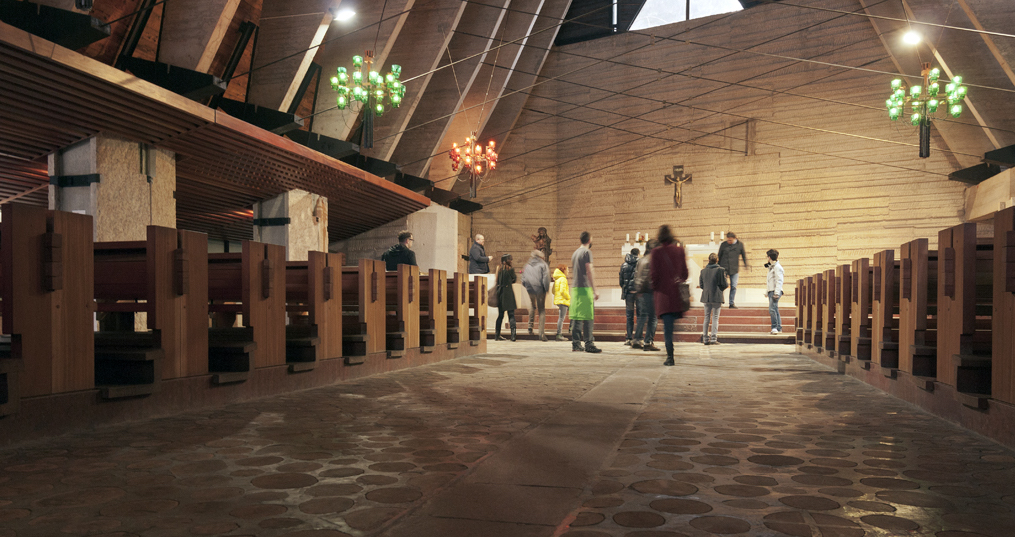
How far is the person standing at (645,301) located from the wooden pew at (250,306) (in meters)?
4.09

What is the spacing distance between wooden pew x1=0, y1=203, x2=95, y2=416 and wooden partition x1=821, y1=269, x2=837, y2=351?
19.8 ft

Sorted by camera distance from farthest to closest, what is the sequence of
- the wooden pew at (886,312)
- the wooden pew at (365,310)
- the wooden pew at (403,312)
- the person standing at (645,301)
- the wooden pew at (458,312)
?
the person standing at (645,301)
the wooden pew at (458,312)
the wooden pew at (403,312)
the wooden pew at (365,310)
the wooden pew at (886,312)

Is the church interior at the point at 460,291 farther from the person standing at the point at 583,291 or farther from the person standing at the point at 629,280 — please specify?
the person standing at the point at 583,291

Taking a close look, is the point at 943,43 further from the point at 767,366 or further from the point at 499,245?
the point at 499,245

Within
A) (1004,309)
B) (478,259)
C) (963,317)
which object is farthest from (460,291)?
(478,259)

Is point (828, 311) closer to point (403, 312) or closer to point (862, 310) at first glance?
point (862, 310)

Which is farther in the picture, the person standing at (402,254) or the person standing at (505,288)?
the person standing at (505,288)

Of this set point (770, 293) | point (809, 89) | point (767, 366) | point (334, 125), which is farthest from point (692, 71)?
point (767, 366)

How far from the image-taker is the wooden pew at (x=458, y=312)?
737cm

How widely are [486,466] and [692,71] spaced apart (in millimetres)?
16744

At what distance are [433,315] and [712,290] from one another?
17.5 ft

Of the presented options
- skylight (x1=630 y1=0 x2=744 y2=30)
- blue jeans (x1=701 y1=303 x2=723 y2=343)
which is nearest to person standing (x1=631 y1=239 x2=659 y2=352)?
blue jeans (x1=701 y1=303 x2=723 y2=343)

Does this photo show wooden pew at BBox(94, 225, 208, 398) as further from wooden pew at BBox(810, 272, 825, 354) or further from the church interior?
wooden pew at BBox(810, 272, 825, 354)

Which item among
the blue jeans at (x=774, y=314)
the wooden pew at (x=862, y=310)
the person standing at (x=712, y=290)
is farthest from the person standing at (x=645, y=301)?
the blue jeans at (x=774, y=314)
